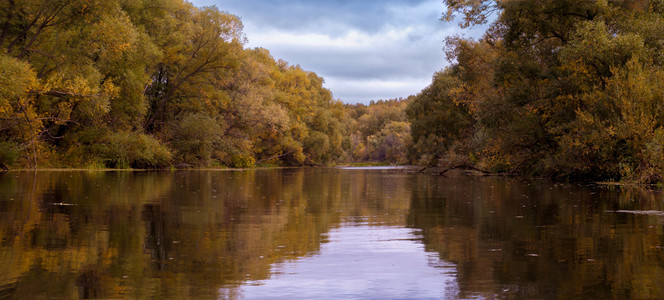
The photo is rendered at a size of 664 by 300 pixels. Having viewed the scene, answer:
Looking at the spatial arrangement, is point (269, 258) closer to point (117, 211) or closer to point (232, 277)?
point (232, 277)

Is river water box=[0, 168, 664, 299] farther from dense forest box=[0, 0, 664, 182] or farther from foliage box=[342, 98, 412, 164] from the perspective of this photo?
foliage box=[342, 98, 412, 164]

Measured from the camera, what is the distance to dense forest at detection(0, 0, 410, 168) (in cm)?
3244

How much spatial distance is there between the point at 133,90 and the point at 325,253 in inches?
1491

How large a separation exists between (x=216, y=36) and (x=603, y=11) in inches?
1257

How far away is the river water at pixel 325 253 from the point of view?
5.20 m

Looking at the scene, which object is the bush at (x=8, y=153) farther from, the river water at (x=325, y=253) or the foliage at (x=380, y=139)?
the foliage at (x=380, y=139)

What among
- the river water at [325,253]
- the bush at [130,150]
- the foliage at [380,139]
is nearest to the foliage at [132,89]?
the bush at [130,150]

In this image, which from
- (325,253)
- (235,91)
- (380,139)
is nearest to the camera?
(325,253)

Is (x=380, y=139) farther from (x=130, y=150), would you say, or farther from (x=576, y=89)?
(x=576, y=89)

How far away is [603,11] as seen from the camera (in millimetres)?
30484

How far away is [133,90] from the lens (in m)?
42.1

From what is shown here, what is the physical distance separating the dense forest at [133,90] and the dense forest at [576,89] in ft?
67.3

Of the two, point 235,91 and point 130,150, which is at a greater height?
point 235,91

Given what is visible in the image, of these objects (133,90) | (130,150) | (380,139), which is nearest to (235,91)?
(133,90)
